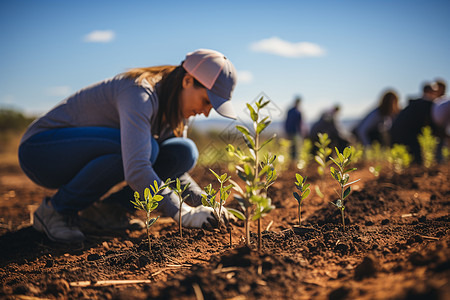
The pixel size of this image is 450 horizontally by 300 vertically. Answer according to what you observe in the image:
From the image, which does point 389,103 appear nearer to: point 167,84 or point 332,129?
point 332,129

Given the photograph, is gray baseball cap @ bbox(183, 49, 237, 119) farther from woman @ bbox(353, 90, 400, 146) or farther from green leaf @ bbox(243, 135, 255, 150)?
woman @ bbox(353, 90, 400, 146)

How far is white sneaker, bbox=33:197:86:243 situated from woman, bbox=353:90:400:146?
6320 millimetres

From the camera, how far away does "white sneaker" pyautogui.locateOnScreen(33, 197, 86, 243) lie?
2.38m

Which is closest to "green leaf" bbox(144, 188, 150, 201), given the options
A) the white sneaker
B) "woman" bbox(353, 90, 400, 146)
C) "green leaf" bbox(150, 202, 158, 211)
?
"green leaf" bbox(150, 202, 158, 211)

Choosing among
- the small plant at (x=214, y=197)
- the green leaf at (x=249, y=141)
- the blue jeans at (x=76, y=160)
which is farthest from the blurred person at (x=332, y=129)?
the green leaf at (x=249, y=141)

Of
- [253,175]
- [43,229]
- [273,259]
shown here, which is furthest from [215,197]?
[43,229]

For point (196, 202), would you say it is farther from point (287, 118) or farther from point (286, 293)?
point (287, 118)

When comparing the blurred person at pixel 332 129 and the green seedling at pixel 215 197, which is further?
the blurred person at pixel 332 129

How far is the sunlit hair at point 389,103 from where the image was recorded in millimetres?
6562

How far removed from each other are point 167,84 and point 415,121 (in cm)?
480

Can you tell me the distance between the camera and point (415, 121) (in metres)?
5.45

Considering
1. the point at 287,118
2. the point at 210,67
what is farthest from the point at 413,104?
the point at 210,67

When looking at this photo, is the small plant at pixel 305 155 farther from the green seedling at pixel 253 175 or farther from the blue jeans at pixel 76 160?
the green seedling at pixel 253 175

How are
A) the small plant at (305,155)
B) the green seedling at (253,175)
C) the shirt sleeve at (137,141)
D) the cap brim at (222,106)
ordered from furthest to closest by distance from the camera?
the small plant at (305,155) < the cap brim at (222,106) < the shirt sleeve at (137,141) < the green seedling at (253,175)
